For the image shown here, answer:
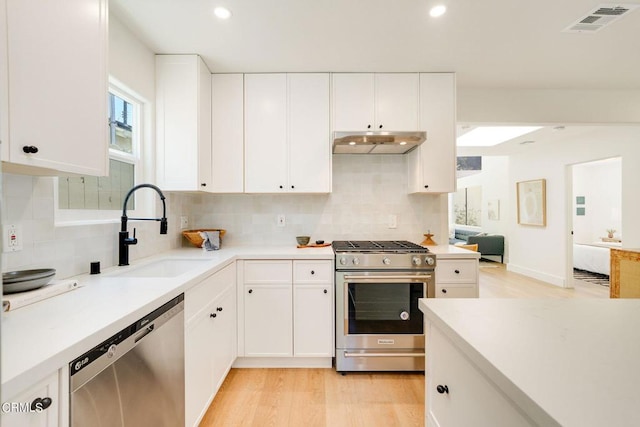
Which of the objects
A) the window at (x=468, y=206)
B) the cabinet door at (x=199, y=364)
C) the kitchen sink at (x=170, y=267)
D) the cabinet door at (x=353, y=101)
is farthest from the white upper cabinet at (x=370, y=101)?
the window at (x=468, y=206)

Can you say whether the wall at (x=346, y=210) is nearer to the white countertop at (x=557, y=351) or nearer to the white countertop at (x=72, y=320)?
the white countertop at (x=72, y=320)

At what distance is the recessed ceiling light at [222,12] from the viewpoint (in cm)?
192

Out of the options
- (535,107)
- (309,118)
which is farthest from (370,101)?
(535,107)

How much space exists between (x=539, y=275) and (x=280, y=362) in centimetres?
511

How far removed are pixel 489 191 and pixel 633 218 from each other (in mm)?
4292

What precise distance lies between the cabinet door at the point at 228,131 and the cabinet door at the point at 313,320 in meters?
1.06

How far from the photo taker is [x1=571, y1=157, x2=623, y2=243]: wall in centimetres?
664

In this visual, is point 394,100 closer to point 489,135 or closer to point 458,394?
point 458,394

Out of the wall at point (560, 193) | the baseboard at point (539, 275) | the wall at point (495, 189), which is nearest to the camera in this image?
the wall at point (560, 193)

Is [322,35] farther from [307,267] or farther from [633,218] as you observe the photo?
[633,218]

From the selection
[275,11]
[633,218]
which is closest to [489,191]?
[633,218]

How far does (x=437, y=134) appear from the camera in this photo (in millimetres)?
2725

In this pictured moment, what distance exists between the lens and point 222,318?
2.12 meters

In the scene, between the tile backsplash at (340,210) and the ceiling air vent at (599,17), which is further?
the tile backsplash at (340,210)
